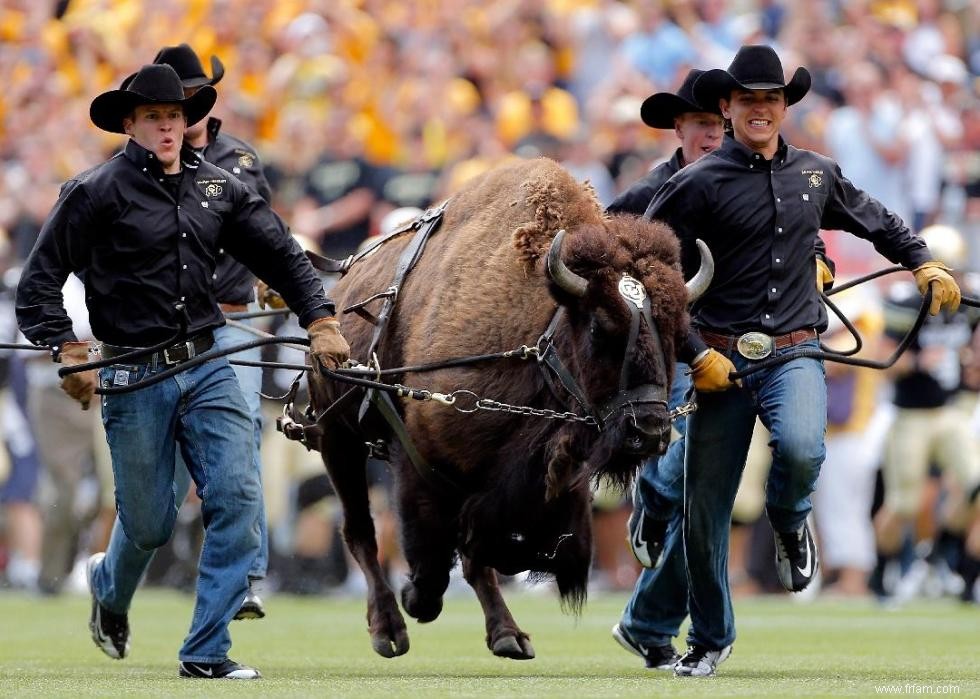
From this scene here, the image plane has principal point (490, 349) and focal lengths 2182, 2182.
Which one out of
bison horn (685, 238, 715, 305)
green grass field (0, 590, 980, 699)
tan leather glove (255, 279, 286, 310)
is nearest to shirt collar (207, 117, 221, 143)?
tan leather glove (255, 279, 286, 310)

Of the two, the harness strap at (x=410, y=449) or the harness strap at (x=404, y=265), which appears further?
the harness strap at (x=404, y=265)

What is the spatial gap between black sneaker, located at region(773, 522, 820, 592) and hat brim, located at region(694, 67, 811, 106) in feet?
6.41

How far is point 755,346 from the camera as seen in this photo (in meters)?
9.71

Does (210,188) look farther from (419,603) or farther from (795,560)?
(795,560)

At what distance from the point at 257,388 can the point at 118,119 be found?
218 centimetres

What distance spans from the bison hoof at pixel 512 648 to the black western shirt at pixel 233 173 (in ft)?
8.09

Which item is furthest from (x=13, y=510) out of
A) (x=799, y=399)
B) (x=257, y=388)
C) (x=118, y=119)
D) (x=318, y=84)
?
(x=799, y=399)

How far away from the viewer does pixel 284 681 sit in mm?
9641

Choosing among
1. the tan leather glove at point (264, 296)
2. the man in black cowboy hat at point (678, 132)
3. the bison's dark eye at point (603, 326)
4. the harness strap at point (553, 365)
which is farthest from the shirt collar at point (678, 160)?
the tan leather glove at point (264, 296)

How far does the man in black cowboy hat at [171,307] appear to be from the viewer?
31.5ft

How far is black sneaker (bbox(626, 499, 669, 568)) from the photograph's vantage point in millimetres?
10789

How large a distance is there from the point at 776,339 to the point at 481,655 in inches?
123

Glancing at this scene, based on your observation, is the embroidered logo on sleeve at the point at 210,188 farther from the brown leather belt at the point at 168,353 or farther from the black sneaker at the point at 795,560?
the black sneaker at the point at 795,560

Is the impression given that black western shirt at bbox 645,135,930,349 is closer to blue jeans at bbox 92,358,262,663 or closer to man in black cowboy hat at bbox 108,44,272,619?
blue jeans at bbox 92,358,262,663
